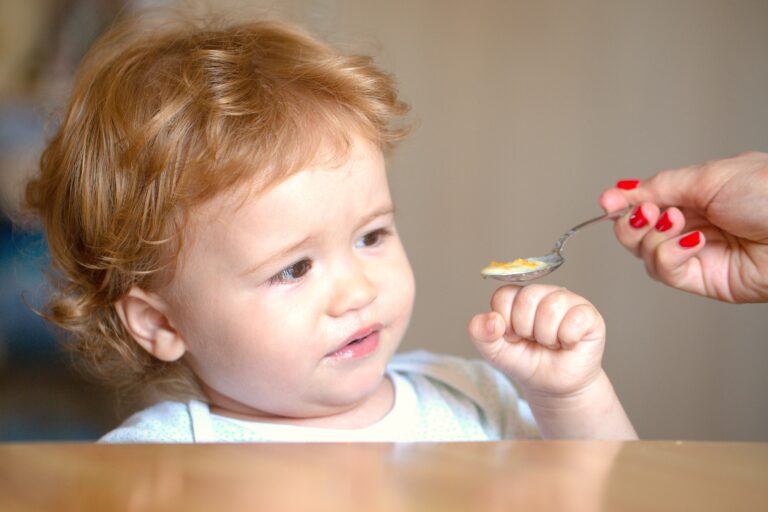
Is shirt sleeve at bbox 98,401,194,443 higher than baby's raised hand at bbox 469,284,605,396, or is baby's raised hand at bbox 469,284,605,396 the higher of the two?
baby's raised hand at bbox 469,284,605,396

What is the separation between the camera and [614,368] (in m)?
2.36

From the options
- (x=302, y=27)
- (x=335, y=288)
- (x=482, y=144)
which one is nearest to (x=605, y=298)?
(x=482, y=144)

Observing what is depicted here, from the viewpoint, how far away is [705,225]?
1.11m

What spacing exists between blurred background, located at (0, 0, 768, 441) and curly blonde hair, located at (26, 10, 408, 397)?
92cm

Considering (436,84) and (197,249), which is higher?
(197,249)

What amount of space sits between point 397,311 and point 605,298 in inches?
58.1

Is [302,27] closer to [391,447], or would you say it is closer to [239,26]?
[239,26]

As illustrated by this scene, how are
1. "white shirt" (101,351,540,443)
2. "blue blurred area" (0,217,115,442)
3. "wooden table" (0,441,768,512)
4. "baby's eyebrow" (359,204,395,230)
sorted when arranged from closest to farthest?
1. "wooden table" (0,441,768,512)
2. "baby's eyebrow" (359,204,395,230)
3. "white shirt" (101,351,540,443)
4. "blue blurred area" (0,217,115,442)

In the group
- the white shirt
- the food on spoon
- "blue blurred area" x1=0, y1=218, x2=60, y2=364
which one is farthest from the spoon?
"blue blurred area" x1=0, y1=218, x2=60, y2=364

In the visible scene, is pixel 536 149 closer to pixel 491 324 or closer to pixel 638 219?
pixel 638 219

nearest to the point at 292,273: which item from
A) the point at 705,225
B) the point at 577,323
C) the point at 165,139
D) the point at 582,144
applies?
the point at 165,139

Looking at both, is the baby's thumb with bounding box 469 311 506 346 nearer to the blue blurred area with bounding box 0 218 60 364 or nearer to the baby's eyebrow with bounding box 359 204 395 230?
the baby's eyebrow with bounding box 359 204 395 230

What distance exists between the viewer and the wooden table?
381 mm

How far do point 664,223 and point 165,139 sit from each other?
0.58 metres
